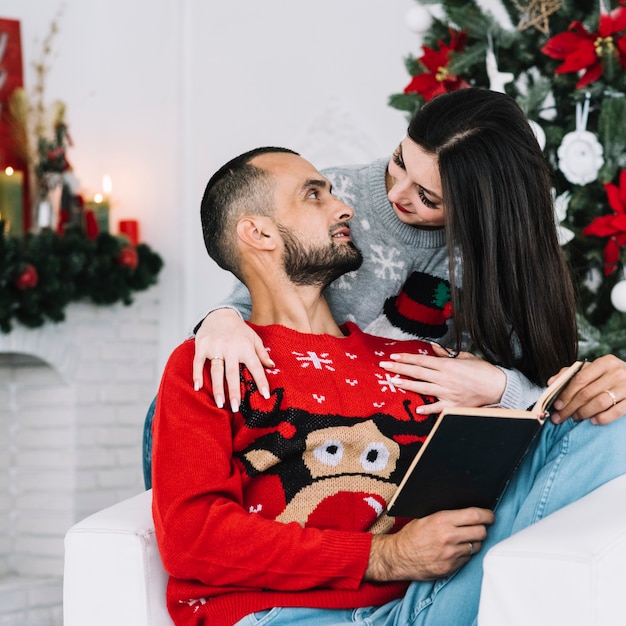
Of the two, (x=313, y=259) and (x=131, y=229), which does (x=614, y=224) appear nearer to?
(x=313, y=259)

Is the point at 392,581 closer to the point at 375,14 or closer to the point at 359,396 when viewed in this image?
the point at 359,396

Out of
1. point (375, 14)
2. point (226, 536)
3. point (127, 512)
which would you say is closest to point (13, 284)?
point (375, 14)

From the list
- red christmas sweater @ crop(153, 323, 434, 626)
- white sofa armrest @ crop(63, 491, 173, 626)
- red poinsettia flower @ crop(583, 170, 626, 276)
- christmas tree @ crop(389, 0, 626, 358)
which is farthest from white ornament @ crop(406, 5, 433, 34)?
white sofa armrest @ crop(63, 491, 173, 626)

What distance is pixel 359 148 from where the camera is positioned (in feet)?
11.3

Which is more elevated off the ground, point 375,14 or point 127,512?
point 375,14

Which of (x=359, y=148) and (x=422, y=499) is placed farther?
(x=359, y=148)

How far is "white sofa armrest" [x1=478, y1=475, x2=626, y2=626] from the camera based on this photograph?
1.08 meters

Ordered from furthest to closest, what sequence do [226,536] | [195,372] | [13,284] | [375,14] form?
1. [375,14]
2. [13,284]
3. [195,372]
4. [226,536]

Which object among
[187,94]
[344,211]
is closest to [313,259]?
[344,211]

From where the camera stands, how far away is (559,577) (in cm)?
109

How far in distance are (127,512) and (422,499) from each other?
459mm

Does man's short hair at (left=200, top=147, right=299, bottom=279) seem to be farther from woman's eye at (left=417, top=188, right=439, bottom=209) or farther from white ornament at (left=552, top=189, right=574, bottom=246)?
white ornament at (left=552, top=189, right=574, bottom=246)

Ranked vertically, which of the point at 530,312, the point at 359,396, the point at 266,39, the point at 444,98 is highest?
the point at 266,39

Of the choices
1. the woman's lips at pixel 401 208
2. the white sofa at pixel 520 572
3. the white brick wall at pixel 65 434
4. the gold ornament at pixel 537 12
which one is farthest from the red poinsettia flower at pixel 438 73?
the white brick wall at pixel 65 434
